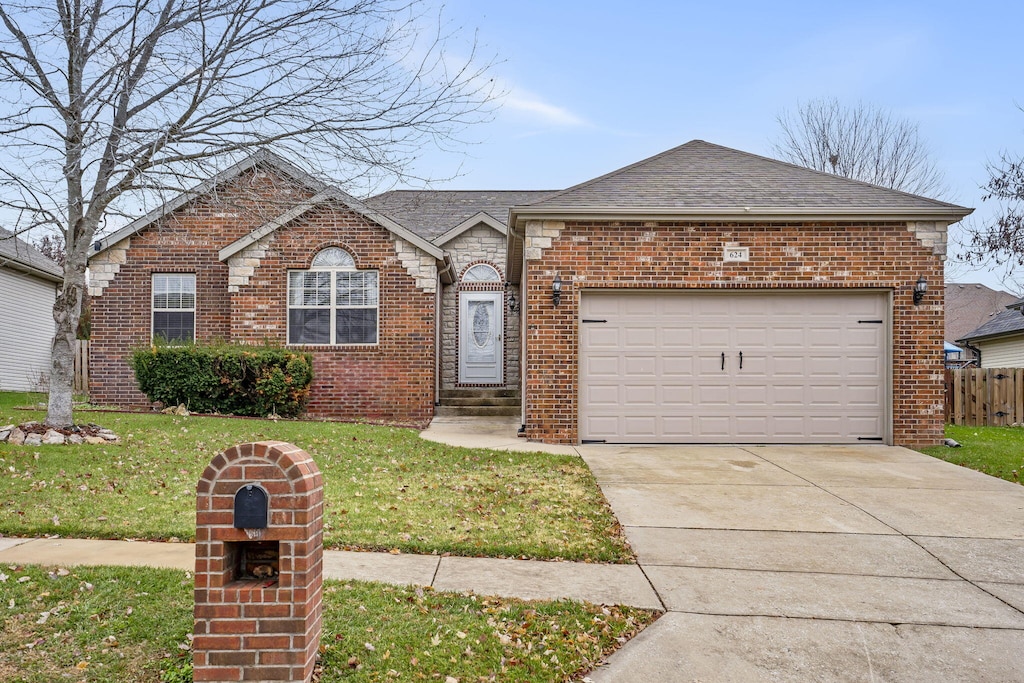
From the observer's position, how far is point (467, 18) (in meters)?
7.75

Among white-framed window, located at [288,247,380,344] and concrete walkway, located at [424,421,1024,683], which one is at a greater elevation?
white-framed window, located at [288,247,380,344]

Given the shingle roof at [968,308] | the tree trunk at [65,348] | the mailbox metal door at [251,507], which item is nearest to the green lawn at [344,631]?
the mailbox metal door at [251,507]

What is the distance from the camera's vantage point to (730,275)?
32.8 ft

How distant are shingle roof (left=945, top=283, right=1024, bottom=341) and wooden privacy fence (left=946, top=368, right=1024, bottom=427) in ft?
92.3

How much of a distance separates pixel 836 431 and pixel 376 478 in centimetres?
716

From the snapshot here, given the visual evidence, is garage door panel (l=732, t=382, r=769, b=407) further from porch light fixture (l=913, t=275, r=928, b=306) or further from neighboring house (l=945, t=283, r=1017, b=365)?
neighboring house (l=945, t=283, r=1017, b=365)

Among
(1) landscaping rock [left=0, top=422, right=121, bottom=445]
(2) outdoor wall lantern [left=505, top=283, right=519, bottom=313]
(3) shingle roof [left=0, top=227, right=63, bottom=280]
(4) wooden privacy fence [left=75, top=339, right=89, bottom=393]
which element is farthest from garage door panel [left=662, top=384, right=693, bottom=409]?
(3) shingle roof [left=0, top=227, right=63, bottom=280]

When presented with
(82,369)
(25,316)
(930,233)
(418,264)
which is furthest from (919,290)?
(25,316)

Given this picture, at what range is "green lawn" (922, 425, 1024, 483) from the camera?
8.14 m

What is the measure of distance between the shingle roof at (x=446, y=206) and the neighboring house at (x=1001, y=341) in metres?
15.3

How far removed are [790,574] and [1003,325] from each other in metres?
22.3

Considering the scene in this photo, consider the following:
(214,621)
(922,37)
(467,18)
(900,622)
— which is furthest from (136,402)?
(922,37)

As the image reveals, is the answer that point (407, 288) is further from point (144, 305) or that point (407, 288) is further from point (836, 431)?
point (836, 431)

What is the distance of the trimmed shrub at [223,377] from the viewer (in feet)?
39.9
